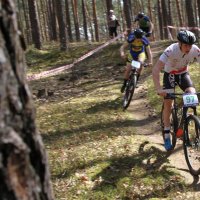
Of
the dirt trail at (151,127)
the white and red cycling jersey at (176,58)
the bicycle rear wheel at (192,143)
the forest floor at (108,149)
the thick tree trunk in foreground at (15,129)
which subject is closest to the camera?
the thick tree trunk in foreground at (15,129)

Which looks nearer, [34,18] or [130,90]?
[130,90]

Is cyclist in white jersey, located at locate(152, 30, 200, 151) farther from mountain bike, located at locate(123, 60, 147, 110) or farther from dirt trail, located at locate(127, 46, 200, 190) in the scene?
mountain bike, located at locate(123, 60, 147, 110)

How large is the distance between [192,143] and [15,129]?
5056mm

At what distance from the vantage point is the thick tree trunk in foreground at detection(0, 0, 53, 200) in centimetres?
157

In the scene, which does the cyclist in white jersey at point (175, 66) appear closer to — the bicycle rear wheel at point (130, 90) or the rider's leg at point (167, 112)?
the rider's leg at point (167, 112)

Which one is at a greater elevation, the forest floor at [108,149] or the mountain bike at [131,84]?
the mountain bike at [131,84]

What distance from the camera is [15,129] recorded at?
162cm

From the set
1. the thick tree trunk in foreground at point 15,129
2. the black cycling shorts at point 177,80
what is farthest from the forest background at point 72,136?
the black cycling shorts at point 177,80

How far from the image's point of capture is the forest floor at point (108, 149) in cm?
595

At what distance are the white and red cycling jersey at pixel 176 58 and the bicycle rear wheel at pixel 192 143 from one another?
3.18 ft

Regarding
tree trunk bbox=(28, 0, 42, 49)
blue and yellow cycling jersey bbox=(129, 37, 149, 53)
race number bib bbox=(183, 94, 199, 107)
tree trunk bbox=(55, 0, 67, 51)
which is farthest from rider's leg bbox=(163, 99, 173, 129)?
tree trunk bbox=(28, 0, 42, 49)

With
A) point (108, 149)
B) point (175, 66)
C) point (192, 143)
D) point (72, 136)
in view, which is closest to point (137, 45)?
point (72, 136)

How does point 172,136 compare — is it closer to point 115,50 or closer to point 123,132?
point 123,132

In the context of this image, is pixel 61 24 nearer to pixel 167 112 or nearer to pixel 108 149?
pixel 108 149
